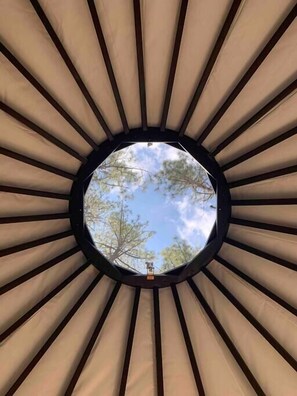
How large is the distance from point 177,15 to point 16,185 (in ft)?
8.70

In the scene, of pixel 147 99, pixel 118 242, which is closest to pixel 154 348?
pixel 118 242

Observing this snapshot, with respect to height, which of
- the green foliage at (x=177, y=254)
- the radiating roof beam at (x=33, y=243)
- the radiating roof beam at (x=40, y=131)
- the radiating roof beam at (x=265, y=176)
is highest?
the radiating roof beam at (x=40, y=131)

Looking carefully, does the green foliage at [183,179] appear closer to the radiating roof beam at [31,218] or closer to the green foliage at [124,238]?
the green foliage at [124,238]

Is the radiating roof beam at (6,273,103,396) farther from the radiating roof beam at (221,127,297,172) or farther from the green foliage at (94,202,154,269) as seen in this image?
the radiating roof beam at (221,127,297,172)

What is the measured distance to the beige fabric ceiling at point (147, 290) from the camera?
435 centimetres

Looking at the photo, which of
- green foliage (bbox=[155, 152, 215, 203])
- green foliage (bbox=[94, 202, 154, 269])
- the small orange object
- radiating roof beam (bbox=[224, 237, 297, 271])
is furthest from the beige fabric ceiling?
green foliage (bbox=[155, 152, 215, 203])

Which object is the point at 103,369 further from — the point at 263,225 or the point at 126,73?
the point at 126,73

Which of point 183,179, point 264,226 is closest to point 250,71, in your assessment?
point 264,226

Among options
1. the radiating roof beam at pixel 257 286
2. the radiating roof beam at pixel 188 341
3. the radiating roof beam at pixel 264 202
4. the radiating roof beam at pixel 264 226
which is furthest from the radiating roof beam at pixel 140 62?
the radiating roof beam at pixel 188 341

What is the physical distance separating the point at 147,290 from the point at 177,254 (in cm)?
100

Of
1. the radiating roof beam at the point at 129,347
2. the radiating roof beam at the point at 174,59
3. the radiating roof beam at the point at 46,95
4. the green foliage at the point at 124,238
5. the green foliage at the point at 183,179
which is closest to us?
the radiating roof beam at the point at 174,59

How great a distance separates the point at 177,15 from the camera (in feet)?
13.2

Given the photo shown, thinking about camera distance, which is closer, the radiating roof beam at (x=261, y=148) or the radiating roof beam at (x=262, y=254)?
the radiating roof beam at (x=261, y=148)

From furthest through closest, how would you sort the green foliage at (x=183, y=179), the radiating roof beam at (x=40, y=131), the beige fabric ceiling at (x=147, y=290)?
the green foliage at (x=183, y=179) < the radiating roof beam at (x=40, y=131) < the beige fabric ceiling at (x=147, y=290)
